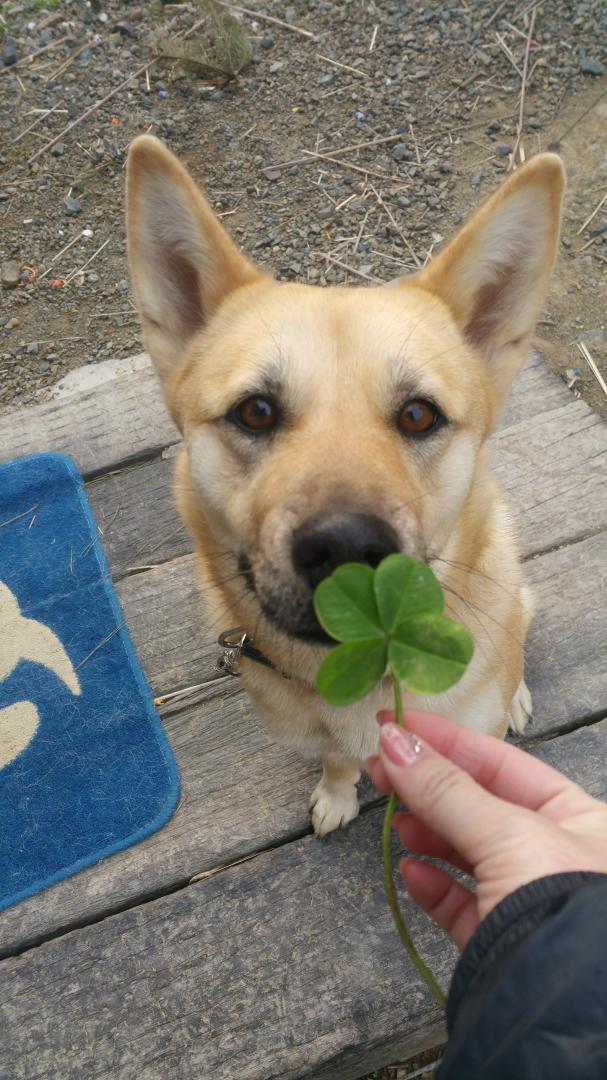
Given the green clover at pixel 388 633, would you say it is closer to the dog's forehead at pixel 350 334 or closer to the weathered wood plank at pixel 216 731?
the dog's forehead at pixel 350 334

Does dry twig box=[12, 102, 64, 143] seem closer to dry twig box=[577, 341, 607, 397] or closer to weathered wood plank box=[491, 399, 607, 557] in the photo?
dry twig box=[577, 341, 607, 397]

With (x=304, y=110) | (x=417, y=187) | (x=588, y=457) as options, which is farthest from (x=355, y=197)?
(x=588, y=457)

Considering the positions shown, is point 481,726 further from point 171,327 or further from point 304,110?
point 304,110

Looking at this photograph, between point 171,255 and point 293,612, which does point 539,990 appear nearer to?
point 293,612

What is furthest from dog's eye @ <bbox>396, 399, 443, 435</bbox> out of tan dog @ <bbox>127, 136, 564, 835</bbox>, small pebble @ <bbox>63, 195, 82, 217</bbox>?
small pebble @ <bbox>63, 195, 82, 217</bbox>

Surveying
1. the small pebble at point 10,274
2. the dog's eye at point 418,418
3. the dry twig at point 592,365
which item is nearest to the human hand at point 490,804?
the dog's eye at point 418,418
